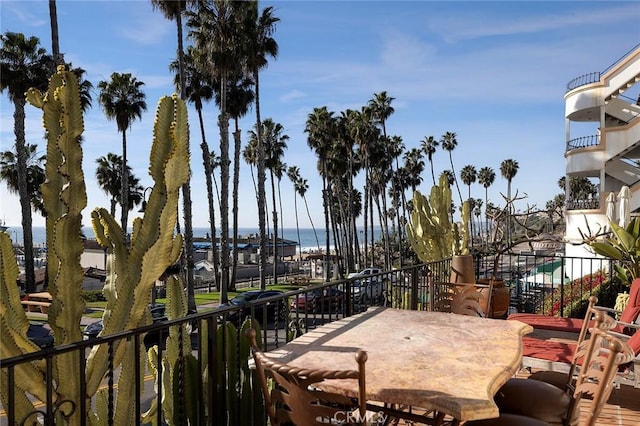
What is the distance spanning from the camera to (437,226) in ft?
32.0

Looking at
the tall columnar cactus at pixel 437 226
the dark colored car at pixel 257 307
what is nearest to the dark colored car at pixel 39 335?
the dark colored car at pixel 257 307

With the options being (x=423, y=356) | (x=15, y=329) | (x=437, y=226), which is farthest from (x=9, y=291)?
(x=437, y=226)

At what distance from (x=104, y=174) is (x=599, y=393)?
3953 cm

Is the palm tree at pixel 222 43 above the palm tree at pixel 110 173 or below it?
above

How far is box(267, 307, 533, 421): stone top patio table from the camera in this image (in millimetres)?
1841

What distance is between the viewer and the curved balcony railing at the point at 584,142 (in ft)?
61.4

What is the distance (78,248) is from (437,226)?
818 centimetres

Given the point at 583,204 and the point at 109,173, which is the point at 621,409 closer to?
the point at 583,204

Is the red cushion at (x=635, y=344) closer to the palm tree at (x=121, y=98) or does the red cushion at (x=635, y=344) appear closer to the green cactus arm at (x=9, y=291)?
the green cactus arm at (x=9, y=291)

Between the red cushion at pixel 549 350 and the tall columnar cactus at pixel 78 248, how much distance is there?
288 centimetres

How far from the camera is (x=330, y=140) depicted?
126 feet

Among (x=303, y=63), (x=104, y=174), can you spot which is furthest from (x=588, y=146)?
(x=104, y=174)

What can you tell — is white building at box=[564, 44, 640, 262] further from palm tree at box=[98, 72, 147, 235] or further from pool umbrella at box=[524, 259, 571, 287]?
palm tree at box=[98, 72, 147, 235]

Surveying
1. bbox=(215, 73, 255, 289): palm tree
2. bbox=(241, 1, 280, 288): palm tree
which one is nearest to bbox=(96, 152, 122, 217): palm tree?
bbox=(215, 73, 255, 289): palm tree
